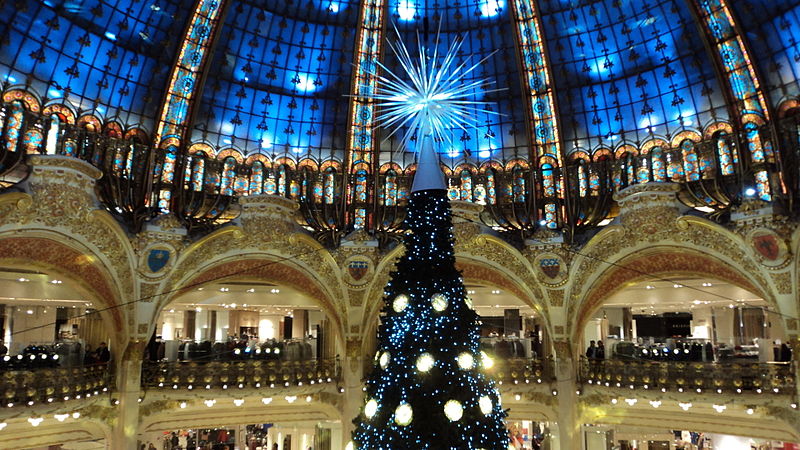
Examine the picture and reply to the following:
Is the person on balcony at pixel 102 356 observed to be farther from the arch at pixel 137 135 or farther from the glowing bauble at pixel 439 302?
the glowing bauble at pixel 439 302

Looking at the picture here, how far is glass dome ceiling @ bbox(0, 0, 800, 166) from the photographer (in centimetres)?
1931

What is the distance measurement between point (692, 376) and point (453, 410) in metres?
13.6

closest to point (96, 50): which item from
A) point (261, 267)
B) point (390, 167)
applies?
point (261, 267)

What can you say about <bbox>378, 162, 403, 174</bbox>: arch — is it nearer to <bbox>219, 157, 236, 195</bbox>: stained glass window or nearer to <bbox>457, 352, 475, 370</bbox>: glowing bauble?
<bbox>219, 157, 236, 195</bbox>: stained glass window

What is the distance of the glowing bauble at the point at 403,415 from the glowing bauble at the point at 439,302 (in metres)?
1.49

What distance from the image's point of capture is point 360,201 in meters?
23.1

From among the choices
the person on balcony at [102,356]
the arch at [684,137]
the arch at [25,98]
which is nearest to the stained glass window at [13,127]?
the arch at [25,98]

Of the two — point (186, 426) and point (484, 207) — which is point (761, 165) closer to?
point (484, 207)

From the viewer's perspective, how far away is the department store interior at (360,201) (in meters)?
17.9

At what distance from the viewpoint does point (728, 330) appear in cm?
2809

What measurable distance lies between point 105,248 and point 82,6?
25.1 ft

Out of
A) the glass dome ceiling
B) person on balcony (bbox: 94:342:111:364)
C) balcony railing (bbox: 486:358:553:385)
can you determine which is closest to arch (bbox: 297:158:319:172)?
the glass dome ceiling

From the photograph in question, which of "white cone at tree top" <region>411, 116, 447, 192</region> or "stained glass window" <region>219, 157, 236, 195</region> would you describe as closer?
"white cone at tree top" <region>411, 116, 447, 192</region>

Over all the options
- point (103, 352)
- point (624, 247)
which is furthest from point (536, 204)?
point (103, 352)
